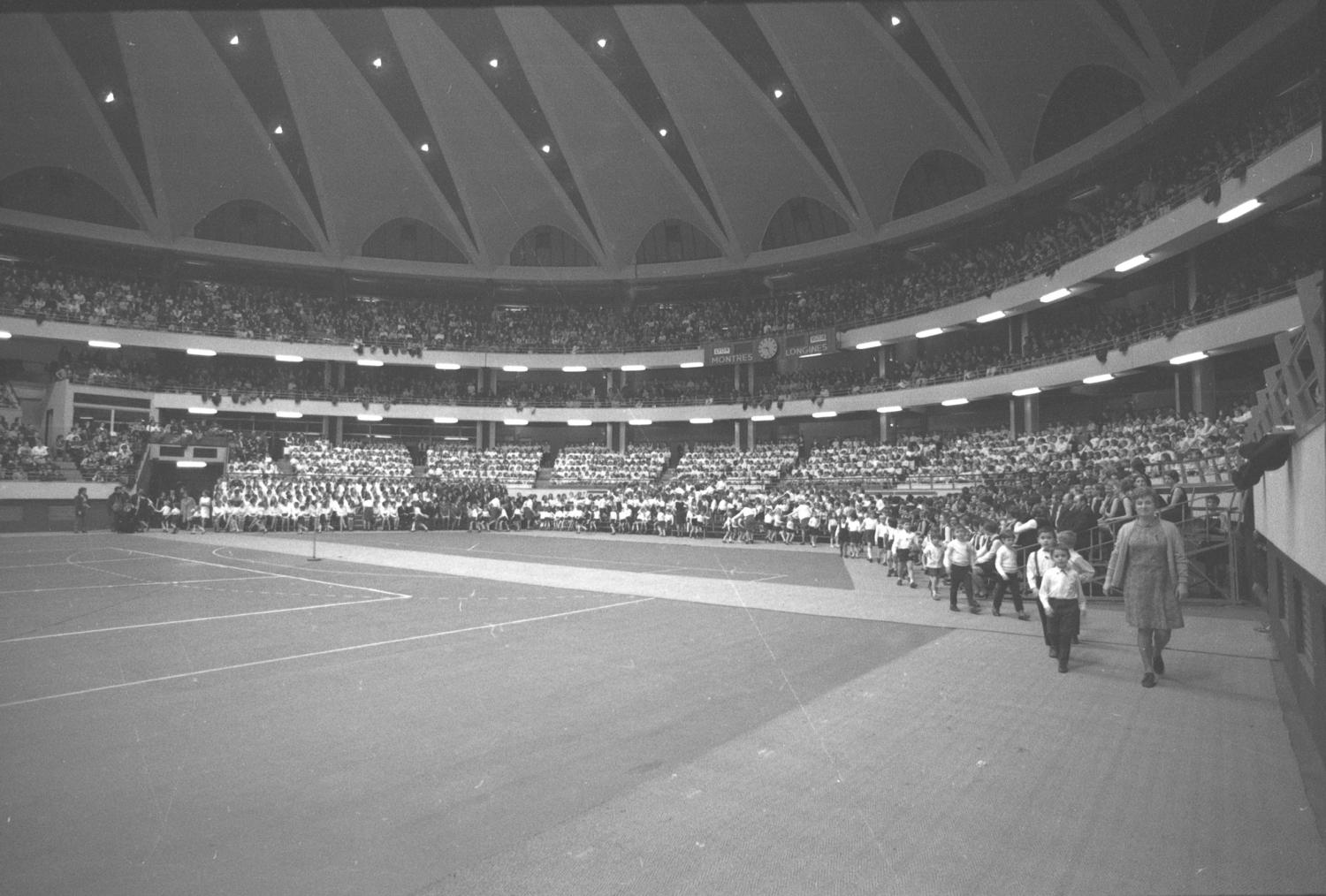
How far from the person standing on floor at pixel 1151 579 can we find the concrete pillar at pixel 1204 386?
78.7 feet

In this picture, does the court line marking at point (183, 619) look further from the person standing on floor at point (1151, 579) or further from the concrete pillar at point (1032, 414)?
the concrete pillar at point (1032, 414)

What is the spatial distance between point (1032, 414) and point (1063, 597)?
1200 inches

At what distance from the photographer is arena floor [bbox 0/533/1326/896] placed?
4012 mm

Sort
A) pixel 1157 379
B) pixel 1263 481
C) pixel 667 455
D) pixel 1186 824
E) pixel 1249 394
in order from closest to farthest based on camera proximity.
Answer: pixel 1186 824
pixel 1263 481
pixel 1249 394
pixel 1157 379
pixel 667 455

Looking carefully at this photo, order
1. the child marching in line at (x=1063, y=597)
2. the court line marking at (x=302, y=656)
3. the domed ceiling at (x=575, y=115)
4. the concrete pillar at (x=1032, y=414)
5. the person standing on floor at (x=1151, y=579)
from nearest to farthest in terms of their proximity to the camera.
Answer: the court line marking at (x=302, y=656)
the person standing on floor at (x=1151, y=579)
the child marching in line at (x=1063, y=597)
the domed ceiling at (x=575, y=115)
the concrete pillar at (x=1032, y=414)

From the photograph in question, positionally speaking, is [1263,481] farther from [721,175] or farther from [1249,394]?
[721,175]

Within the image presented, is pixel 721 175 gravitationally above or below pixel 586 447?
above

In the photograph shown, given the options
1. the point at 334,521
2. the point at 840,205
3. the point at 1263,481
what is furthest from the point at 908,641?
the point at 840,205

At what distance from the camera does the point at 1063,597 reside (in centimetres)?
848

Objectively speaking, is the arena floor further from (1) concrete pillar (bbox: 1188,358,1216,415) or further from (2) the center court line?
(1) concrete pillar (bbox: 1188,358,1216,415)

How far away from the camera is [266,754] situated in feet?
18.4

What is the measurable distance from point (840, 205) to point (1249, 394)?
74.7 ft

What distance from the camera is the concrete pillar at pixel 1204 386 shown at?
2742 centimetres

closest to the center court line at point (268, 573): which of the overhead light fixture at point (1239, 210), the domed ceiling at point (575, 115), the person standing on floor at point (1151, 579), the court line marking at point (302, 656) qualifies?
the court line marking at point (302, 656)
